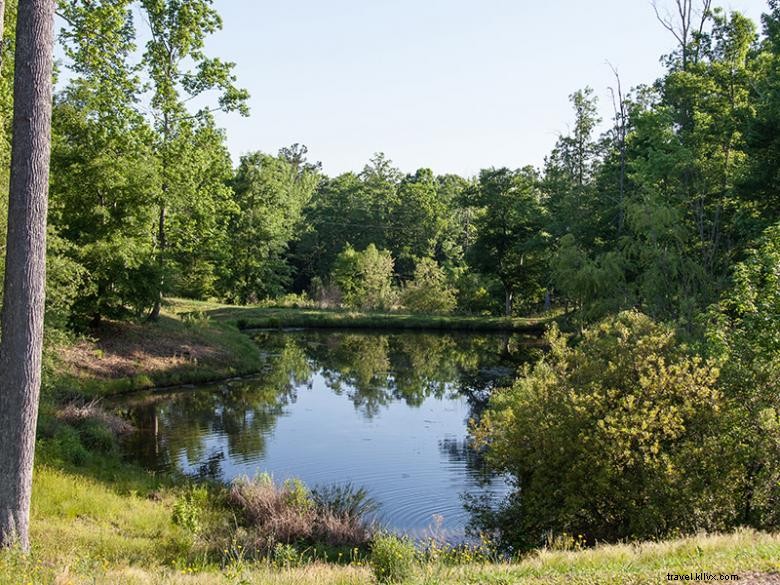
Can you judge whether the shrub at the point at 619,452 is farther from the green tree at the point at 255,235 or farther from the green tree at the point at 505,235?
the green tree at the point at 255,235

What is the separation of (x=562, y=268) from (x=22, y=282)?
93.1 feet

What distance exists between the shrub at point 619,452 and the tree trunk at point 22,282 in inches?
310

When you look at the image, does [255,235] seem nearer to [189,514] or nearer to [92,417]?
[92,417]

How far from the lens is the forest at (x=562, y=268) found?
38.9ft

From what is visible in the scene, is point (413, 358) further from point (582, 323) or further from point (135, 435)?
point (135, 435)

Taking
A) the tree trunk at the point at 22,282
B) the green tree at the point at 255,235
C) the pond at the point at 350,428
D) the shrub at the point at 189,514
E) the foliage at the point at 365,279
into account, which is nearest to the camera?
the tree trunk at the point at 22,282

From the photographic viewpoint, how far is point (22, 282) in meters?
8.56

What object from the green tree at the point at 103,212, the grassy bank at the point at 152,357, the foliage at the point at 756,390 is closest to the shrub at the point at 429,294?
the grassy bank at the point at 152,357

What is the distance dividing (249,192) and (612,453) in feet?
178

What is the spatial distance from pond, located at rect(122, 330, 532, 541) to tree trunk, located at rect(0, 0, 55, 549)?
6.38 metres

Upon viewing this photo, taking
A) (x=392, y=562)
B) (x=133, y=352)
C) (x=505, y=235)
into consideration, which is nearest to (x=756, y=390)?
(x=392, y=562)

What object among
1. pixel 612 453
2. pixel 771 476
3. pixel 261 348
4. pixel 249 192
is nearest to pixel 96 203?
pixel 261 348

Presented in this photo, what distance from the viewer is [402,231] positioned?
7775 centimetres

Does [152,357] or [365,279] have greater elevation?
[365,279]
